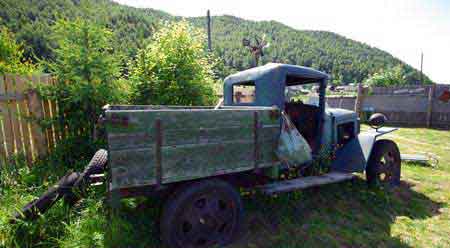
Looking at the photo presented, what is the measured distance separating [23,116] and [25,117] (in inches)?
1.2

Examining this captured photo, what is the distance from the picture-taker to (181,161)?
207cm

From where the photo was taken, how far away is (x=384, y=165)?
3.85 meters

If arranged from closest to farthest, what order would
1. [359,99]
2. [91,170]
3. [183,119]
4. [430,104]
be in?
[183,119] → [91,170] → [430,104] → [359,99]

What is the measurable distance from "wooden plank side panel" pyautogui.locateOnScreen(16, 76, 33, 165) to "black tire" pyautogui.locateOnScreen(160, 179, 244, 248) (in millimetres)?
3365

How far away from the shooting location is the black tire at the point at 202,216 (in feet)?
6.92

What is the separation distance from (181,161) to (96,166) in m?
1.16

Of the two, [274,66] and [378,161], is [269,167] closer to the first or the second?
[274,66]

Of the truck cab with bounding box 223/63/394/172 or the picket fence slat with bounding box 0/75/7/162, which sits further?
the picket fence slat with bounding box 0/75/7/162

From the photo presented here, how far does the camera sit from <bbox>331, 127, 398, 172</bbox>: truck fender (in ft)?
11.5

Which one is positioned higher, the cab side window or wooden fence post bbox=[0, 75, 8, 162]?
the cab side window

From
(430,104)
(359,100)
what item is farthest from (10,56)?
(430,104)

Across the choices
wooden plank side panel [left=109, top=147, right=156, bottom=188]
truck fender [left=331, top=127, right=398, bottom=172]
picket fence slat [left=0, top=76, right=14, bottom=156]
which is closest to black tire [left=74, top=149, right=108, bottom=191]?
wooden plank side panel [left=109, top=147, right=156, bottom=188]

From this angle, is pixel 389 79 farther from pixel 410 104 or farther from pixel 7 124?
pixel 7 124

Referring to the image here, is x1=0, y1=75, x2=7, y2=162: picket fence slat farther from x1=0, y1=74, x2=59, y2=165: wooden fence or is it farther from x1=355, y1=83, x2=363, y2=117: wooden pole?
x1=355, y1=83, x2=363, y2=117: wooden pole
